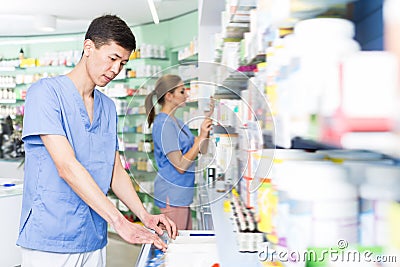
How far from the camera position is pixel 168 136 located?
2037 mm

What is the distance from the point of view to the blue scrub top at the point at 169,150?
2.02 meters

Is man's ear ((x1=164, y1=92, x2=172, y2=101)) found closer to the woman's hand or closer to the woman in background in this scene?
the woman in background

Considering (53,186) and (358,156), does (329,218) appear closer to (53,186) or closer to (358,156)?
(358,156)

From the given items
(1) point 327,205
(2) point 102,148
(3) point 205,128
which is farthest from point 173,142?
(1) point 327,205

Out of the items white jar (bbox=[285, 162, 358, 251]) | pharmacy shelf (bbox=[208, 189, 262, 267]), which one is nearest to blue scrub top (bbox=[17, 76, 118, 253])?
pharmacy shelf (bbox=[208, 189, 262, 267])

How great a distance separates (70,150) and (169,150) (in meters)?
0.43

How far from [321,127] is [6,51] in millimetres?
9645

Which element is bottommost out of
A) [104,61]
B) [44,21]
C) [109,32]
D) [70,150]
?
[70,150]

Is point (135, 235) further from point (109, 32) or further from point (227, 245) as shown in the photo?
point (109, 32)

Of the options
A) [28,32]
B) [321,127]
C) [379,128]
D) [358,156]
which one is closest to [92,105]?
A: [358,156]

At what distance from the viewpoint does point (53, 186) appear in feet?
6.59

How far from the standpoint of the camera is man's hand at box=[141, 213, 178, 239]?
196 centimetres

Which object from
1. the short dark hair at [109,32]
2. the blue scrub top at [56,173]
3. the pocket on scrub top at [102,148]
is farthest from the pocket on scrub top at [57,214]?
the short dark hair at [109,32]

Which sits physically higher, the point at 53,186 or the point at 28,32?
the point at 28,32
